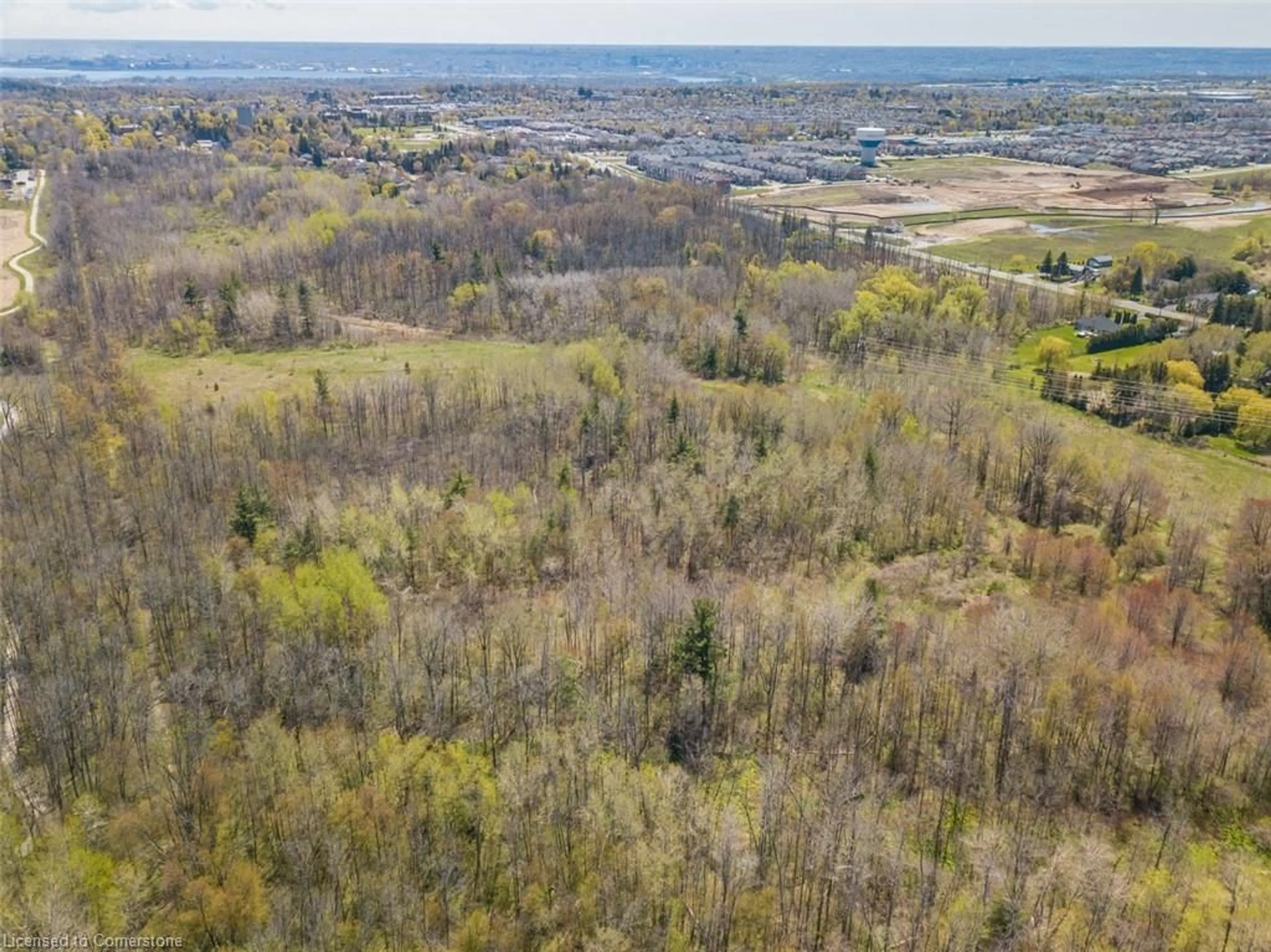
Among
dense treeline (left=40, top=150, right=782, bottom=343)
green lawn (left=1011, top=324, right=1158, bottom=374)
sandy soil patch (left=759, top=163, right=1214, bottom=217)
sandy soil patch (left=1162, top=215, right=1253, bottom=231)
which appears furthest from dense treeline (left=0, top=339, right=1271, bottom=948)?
sandy soil patch (left=759, top=163, right=1214, bottom=217)

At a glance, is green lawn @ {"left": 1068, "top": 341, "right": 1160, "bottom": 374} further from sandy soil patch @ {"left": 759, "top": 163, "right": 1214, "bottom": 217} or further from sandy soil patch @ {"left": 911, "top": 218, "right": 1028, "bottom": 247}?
sandy soil patch @ {"left": 759, "top": 163, "right": 1214, "bottom": 217}

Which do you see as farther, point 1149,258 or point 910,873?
point 1149,258

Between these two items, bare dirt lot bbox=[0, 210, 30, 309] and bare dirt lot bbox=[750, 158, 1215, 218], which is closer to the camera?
bare dirt lot bbox=[0, 210, 30, 309]

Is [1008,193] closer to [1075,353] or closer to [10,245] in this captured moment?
[1075,353]

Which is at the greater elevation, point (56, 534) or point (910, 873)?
point (56, 534)

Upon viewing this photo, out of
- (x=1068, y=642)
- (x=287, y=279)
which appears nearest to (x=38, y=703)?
(x=1068, y=642)

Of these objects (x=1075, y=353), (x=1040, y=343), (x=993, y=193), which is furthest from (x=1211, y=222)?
(x=1040, y=343)

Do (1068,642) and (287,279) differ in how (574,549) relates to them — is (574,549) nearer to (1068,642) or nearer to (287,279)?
(1068,642)
